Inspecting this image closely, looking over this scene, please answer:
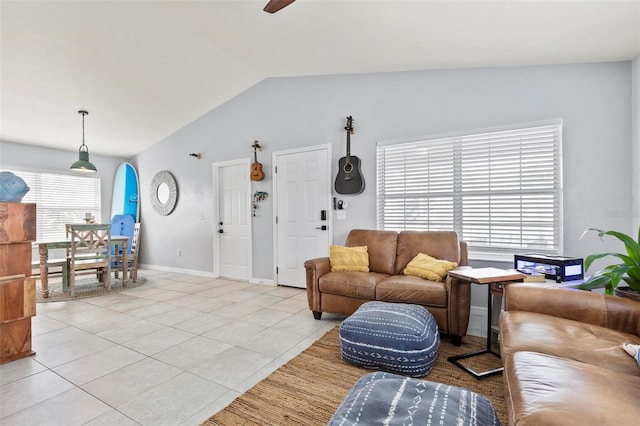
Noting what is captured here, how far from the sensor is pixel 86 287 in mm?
4613

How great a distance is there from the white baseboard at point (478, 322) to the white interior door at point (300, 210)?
6.27ft

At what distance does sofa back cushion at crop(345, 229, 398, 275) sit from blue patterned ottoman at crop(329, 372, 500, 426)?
1.91 meters

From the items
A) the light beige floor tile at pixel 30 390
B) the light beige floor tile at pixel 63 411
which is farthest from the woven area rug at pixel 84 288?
the light beige floor tile at pixel 63 411

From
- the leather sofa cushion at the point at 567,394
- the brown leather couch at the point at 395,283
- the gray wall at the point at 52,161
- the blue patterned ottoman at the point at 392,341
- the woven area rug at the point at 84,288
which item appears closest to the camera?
the leather sofa cushion at the point at 567,394

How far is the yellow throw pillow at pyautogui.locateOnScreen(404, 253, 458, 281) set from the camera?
8.87 ft

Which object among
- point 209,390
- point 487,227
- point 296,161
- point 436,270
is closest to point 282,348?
point 209,390

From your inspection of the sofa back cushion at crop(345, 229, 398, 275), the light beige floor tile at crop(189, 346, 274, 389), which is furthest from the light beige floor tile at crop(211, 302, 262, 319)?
the sofa back cushion at crop(345, 229, 398, 275)

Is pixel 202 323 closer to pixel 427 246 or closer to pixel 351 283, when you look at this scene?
pixel 351 283

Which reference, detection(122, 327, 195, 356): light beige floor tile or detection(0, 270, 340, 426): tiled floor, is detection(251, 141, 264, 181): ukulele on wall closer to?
detection(0, 270, 340, 426): tiled floor

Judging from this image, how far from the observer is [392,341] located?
6.51ft

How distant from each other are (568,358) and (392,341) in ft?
3.05

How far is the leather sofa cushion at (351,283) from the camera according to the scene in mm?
2803

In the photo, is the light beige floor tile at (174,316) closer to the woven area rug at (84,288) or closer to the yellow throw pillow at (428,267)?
the woven area rug at (84,288)

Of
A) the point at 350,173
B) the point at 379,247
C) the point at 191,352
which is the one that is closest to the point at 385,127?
the point at 350,173
